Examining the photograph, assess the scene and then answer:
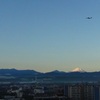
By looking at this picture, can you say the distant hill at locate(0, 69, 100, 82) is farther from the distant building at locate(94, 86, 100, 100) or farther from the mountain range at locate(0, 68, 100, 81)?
the distant building at locate(94, 86, 100, 100)

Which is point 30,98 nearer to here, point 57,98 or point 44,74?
point 57,98

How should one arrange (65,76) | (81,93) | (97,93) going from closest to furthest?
1. (97,93)
2. (81,93)
3. (65,76)

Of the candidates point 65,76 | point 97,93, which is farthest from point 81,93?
point 65,76

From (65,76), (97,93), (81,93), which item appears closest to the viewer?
(97,93)

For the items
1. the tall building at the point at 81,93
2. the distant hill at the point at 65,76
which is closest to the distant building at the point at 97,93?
the tall building at the point at 81,93

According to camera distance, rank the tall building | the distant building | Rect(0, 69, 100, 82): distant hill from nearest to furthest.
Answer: the distant building
the tall building
Rect(0, 69, 100, 82): distant hill

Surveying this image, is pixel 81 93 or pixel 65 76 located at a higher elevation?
pixel 65 76

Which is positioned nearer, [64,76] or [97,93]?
[97,93]

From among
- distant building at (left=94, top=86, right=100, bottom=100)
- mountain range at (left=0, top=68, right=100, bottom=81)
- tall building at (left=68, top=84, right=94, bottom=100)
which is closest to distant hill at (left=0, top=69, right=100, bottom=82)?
mountain range at (left=0, top=68, right=100, bottom=81)

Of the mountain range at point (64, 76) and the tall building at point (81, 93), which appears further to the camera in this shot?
the mountain range at point (64, 76)

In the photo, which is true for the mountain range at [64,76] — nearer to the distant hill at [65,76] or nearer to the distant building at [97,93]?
the distant hill at [65,76]

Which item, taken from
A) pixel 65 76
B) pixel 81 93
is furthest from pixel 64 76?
pixel 81 93

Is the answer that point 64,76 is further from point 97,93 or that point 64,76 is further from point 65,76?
point 97,93
